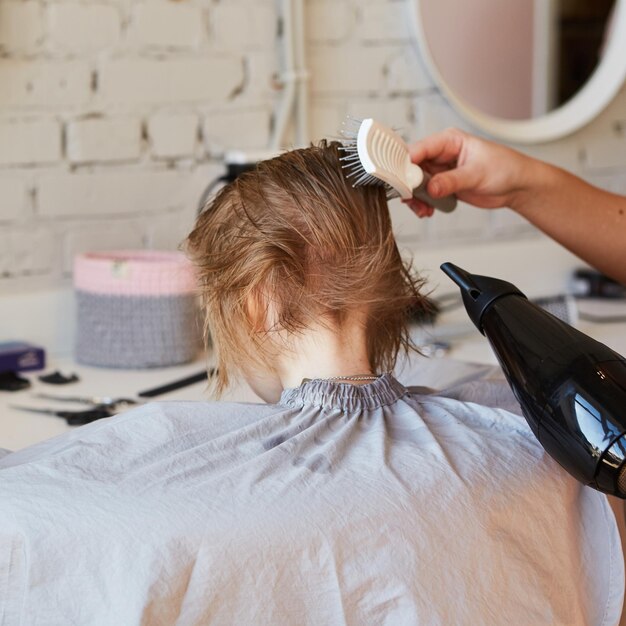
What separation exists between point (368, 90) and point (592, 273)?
623 millimetres

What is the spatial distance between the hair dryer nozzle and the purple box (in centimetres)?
78

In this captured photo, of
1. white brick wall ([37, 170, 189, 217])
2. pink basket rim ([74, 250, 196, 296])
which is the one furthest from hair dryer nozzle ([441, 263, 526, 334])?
white brick wall ([37, 170, 189, 217])

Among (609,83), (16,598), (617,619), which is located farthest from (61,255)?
(609,83)

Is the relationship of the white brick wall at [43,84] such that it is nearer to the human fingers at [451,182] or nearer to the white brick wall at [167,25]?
the white brick wall at [167,25]

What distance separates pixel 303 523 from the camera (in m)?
0.79

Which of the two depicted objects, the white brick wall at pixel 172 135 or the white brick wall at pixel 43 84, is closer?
the white brick wall at pixel 43 84

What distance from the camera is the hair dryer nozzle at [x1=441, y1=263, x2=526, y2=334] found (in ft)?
2.97

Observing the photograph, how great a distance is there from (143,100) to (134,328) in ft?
1.27

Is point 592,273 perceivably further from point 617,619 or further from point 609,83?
point 617,619

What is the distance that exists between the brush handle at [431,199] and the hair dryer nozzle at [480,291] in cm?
30

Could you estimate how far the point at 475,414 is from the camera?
39.3 inches

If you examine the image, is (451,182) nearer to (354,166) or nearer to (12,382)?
(354,166)

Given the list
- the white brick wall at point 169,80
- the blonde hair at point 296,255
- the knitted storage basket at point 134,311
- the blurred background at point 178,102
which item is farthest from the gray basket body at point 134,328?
the blonde hair at point 296,255

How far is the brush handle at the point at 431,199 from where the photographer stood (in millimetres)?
1229
